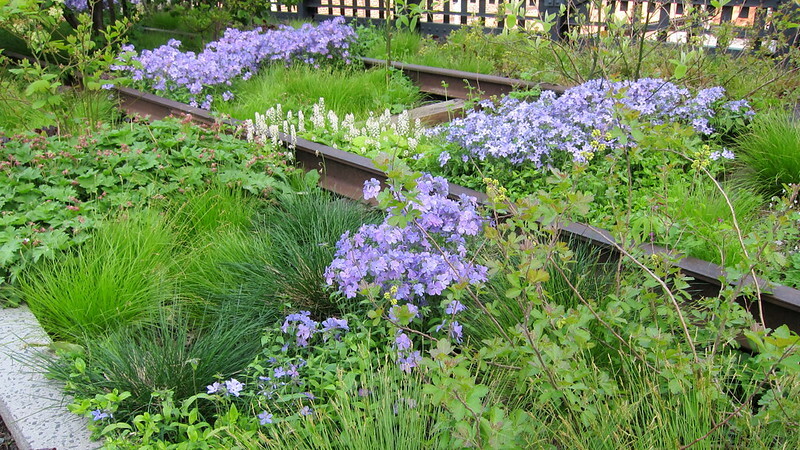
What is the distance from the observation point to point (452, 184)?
4.32 m

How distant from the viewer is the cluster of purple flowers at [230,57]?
6.81 m

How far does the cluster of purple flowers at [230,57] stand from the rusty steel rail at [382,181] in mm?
289

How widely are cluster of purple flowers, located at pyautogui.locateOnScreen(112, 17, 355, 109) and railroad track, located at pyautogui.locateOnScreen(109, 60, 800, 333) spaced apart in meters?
0.29

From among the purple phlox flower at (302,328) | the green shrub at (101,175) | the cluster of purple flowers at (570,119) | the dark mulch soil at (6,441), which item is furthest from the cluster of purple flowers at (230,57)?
the purple phlox flower at (302,328)

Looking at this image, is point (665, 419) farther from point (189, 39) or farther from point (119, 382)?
point (189, 39)

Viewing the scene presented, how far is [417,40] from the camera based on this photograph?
383 inches

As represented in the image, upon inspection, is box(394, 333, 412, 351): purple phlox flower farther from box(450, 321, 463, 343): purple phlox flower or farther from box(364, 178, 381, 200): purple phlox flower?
box(364, 178, 381, 200): purple phlox flower

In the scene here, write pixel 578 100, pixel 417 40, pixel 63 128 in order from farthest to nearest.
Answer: pixel 417 40 < pixel 63 128 < pixel 578 100

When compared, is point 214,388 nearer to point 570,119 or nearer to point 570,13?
point 570,119

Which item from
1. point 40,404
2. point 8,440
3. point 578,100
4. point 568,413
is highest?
point 578,100

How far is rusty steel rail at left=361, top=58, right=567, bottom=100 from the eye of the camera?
22.5 ft

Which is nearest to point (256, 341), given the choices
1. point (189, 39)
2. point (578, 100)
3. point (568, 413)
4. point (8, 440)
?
point (8, 440)

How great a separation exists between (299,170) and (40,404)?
98.1 inches

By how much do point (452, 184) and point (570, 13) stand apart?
18.0 feet
